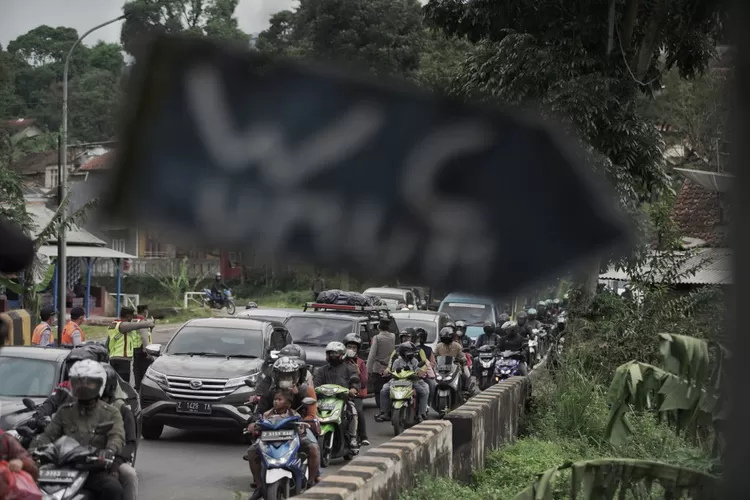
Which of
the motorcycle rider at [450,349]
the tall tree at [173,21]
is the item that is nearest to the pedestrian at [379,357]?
the motorcycle rider at [450,349]

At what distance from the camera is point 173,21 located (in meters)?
1.11

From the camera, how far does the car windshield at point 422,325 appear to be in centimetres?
2141

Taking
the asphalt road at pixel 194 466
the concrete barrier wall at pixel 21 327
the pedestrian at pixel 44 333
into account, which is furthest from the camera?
Answer: the concrete barrier wall at pixel 21 327

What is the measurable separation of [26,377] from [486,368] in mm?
10186

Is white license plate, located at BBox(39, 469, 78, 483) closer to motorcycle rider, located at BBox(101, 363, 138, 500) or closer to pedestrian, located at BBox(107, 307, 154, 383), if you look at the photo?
motorcycle rider, located at BBox(101, 363, 138, 500)

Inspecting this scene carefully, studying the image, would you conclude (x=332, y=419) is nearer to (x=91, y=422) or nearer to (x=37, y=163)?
(x=91, y=422)

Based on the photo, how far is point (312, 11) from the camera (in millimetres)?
1298

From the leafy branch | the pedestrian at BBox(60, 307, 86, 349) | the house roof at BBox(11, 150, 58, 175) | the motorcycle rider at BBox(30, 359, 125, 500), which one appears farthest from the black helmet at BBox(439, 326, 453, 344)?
the house roof at BBox(11, 150, 58, 175)

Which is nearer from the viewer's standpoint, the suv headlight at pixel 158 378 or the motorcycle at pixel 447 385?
the suv headlight at pixel 158 378

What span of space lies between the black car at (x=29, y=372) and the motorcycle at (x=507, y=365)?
9347 mm

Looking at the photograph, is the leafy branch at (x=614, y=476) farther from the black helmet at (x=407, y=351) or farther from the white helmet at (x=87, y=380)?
the black helmet at (x=407, y=351)

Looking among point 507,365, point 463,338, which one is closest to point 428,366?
point 507,365

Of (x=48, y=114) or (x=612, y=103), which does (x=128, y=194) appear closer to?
(x=612, y=103)

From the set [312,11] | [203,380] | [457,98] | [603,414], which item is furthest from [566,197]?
[203,380]
